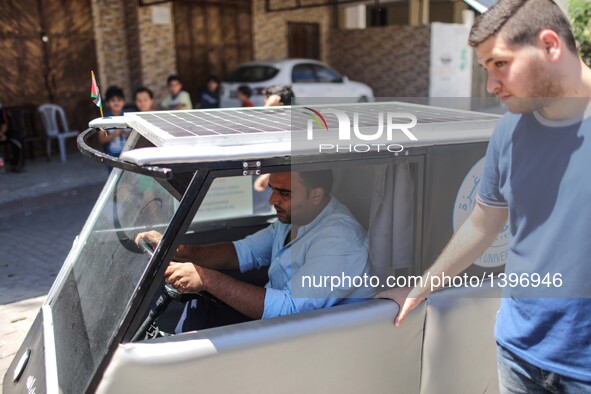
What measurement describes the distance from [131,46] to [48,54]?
67.4 inches

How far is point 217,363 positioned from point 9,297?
3.28 m

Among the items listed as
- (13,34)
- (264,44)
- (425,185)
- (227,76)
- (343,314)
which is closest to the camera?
(343,314)

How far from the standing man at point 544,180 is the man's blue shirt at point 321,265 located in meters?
0.63

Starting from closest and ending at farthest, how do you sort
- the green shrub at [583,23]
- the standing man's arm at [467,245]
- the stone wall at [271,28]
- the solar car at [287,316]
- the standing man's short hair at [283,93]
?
the solar car at [287,316] → the standing man's arm at [467,245] → the green shrub at [583,23] → the standing man's short hair at [283,93] → the stone wall at [271,28]

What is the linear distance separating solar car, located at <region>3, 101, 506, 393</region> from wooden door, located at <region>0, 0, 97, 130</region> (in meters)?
8.75

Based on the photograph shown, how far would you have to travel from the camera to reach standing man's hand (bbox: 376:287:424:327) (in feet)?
6.53

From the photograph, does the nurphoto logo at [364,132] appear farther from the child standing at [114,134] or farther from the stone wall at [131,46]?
the stone wall at [131,46]

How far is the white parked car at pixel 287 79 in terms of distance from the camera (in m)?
12.6

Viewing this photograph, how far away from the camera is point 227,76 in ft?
43.6

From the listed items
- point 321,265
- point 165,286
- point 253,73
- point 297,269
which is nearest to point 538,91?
point 321,265

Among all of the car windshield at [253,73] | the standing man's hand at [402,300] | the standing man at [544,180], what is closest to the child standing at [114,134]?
the standing man's hand at [402,300]

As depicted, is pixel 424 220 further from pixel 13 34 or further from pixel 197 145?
pixel 13 34

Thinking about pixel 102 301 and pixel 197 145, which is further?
pixel 102 301

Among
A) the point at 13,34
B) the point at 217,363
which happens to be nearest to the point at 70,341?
the point at 217,363
